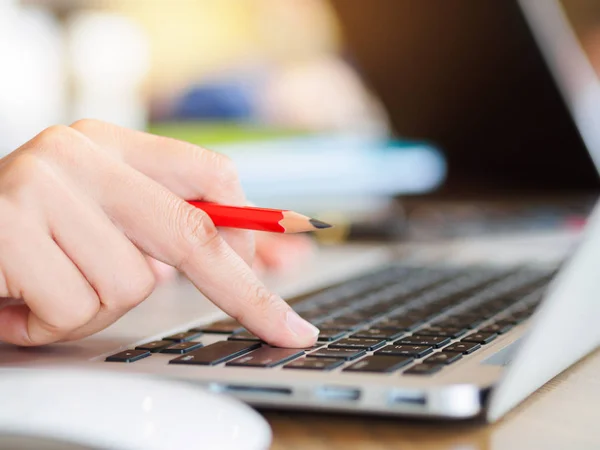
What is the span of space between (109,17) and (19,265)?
2.37m

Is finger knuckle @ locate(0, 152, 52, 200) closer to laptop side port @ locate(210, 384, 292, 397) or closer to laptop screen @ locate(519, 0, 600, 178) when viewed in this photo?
laptop side port @ locate(210, 384, 292, 397)

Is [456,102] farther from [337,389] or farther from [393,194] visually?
[337,389]

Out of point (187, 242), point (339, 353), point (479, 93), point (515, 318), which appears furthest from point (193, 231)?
point (479, 93)

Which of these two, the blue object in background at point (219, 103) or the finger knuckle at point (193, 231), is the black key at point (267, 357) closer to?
the finger knuckle at point (193, 231)

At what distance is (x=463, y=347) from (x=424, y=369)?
6 centimetres

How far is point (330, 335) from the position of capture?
0.46m

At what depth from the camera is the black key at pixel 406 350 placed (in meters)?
0.40

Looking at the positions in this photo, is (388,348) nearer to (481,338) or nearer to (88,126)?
(481,338)

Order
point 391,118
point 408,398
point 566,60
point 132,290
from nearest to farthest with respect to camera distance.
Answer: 1. point 408,398
2. point 132,290
3. point 566,60
4. point 391,118

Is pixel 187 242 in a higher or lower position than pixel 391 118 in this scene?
lower

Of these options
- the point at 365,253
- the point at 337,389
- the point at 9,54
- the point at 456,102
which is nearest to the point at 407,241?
the point at 365,253

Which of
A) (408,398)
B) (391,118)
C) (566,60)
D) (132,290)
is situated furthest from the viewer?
(391,118)

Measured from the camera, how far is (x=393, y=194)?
4.43 feet

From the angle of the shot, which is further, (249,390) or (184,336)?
(184,336)
